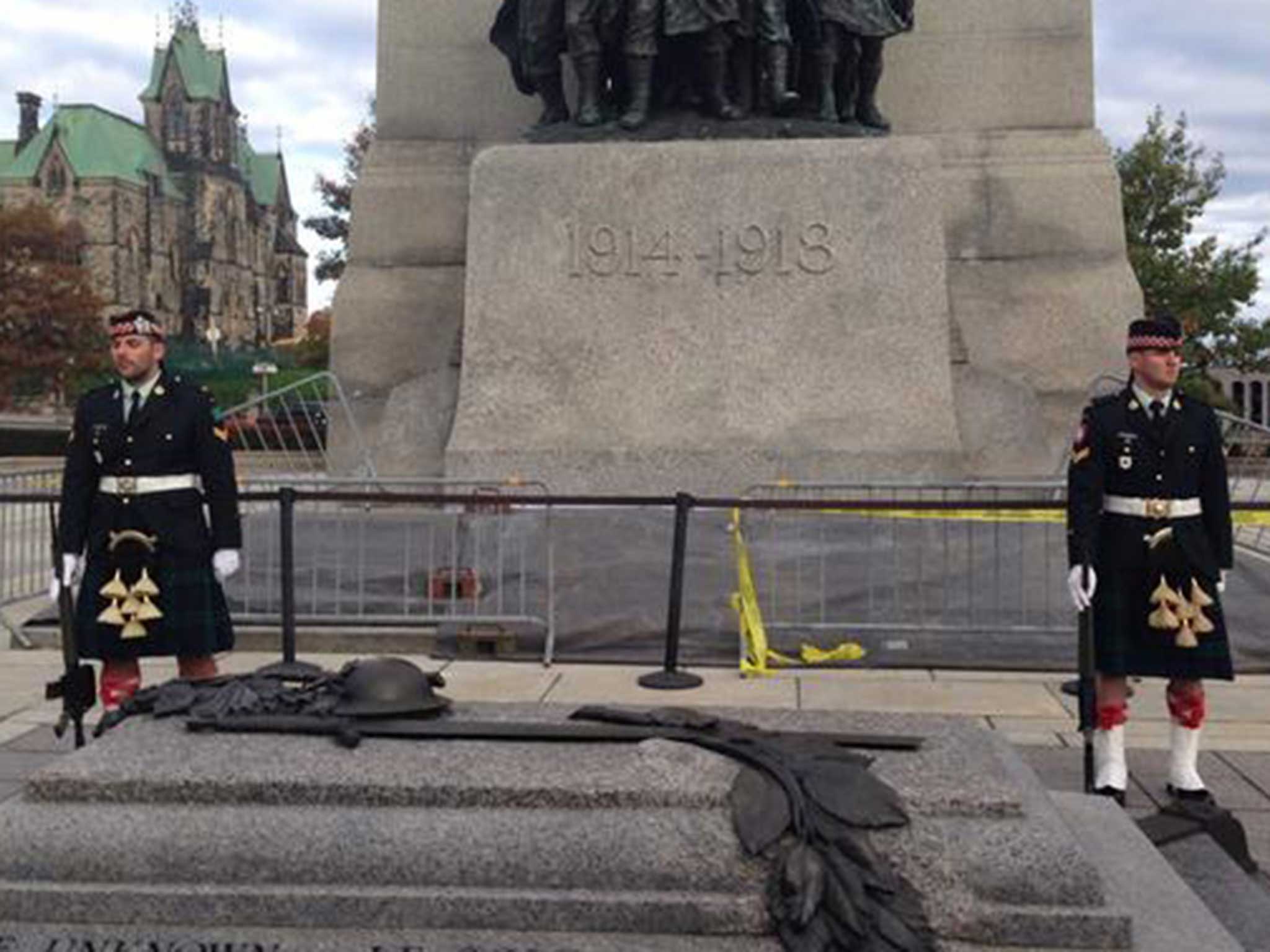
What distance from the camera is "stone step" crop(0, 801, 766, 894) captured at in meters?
2.99

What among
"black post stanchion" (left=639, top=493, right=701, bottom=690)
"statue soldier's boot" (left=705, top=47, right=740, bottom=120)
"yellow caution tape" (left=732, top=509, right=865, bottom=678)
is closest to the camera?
"black post stanchion" (left=639, top=493, right=701, bottom=690)

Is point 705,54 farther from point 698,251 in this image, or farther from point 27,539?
point 27,539

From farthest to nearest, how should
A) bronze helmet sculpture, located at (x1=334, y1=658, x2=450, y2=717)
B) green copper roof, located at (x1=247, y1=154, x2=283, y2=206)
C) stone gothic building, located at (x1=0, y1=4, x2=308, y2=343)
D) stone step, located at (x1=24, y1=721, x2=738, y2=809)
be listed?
green copper roof, located at (x1=247, y1=154, x2=283, y2=206)
stone gothic building, located at (x1=0, y1=4, x2=308, y2=343)
bronze helmet sculpture, located at (x1=334, y1=658, x2=450, y2=717)
stone step, located at (x1=24, y1=721, x2=738, y2=809)

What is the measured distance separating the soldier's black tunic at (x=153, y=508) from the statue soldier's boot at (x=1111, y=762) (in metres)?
3.40

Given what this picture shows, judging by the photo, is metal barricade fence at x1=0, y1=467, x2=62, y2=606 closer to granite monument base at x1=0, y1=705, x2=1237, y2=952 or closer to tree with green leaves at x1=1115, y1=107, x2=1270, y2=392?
granite monument base at x1=0, y1=705, x2=1237, y2=952

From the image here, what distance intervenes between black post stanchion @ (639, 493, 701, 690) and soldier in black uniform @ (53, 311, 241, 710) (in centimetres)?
247

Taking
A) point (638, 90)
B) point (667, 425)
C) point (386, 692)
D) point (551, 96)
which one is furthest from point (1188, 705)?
point (551, 96)

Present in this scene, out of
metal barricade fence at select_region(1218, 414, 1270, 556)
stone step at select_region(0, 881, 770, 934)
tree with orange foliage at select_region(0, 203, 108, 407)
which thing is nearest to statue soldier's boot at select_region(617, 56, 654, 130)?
metal barricade fence at select_region(1218, 414, 1270, 556)

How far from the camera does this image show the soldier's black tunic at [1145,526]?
492 centimetres

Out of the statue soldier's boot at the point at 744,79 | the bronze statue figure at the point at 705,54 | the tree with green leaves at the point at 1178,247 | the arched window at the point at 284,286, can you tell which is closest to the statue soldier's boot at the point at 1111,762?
the bronze statue figure at the point at 705,54

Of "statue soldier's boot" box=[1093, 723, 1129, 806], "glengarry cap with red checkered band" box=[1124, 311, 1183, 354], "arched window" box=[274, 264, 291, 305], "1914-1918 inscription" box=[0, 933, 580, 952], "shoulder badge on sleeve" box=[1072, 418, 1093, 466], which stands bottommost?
"statue soldier's boot" box=[1093, 723, 1129, 806]

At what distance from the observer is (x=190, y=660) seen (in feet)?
18.7

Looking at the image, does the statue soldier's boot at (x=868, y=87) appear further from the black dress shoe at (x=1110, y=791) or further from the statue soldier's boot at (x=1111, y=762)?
the black dress shoe at (x=1110, y=791)

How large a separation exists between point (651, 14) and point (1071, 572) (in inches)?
321
